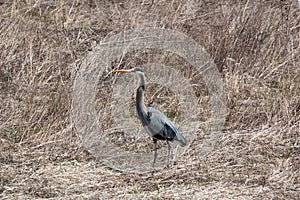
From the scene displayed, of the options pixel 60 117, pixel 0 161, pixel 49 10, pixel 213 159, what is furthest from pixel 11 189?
pixel 49 10

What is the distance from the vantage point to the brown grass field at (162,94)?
5.09m

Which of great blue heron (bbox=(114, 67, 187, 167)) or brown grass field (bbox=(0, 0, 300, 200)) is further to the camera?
great blue heron (bbox=(114, 67, 187, 167))

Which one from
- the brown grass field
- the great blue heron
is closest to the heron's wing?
the great blue heron

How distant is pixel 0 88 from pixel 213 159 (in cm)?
258

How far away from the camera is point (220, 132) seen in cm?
617

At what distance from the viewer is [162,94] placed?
6.96 metres

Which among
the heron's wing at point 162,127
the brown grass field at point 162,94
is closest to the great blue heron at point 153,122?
the heron's wing at point 162,127

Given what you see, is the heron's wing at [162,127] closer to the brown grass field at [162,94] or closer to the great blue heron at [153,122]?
the great blue heron at [153,122]

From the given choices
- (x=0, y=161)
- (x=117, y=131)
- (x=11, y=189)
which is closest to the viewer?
(x=11, y=189)

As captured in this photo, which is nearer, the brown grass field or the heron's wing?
the brown grass field

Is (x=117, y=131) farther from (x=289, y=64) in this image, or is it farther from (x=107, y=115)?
(x=289, y=64)

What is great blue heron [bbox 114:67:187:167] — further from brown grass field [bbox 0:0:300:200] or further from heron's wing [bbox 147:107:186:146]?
brown grass field [bbox 0:0:300:200]

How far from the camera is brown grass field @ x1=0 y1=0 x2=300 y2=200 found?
16.7 feet

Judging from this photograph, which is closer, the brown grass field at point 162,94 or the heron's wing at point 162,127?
the brown grass field at point 162,94
